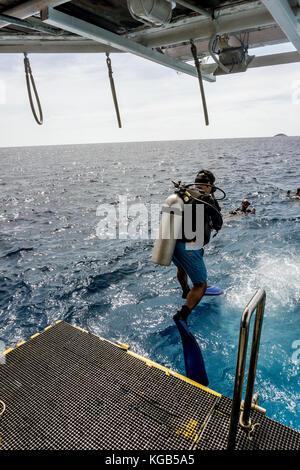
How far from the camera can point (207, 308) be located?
23.5 ft

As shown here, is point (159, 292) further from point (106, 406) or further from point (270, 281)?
point (106, 406)

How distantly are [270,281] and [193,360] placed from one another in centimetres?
491

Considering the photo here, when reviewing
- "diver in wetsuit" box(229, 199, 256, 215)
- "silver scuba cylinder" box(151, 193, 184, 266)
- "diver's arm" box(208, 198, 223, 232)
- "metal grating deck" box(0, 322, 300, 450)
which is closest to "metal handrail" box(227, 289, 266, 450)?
"metal grating deck" box(0, 322, 300, 450)

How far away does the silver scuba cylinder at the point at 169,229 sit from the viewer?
409 cm

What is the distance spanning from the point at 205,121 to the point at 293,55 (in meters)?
1.41

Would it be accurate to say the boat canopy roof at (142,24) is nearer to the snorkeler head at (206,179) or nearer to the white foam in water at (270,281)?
the snorkeler head at (206,179)

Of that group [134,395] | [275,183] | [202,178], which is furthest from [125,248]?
[275,183]

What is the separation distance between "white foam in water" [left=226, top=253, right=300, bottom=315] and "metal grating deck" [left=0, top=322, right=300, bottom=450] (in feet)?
13.1

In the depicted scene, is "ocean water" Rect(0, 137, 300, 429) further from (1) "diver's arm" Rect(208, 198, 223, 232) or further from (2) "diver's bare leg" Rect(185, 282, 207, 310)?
(1) "diver's arm" Rect(208, 198, 223, 232)

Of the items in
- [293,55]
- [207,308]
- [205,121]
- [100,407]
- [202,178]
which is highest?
[293,55]

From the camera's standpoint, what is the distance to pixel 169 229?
4105mm

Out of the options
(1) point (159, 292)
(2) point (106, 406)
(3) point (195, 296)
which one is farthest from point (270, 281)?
(2) point (106, 406)

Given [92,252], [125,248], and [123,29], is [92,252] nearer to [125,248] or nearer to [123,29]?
[125,248]

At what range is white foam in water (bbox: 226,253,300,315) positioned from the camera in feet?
24.0
